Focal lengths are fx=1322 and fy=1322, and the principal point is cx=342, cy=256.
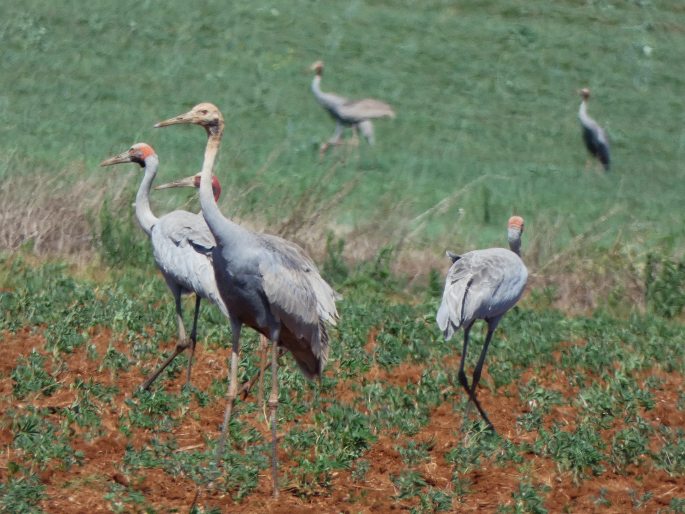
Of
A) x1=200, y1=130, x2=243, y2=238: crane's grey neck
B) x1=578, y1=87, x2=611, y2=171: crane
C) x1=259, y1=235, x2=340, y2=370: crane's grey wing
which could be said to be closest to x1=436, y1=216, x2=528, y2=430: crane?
x1=259, y1=235, x2=340, y2=370: crane's grey wing

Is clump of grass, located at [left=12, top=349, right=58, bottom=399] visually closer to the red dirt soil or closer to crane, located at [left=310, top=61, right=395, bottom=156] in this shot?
the red dirt soil

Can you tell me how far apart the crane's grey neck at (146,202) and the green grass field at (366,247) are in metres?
0.68

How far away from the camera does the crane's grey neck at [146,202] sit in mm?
10234

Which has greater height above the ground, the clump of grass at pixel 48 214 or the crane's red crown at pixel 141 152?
the crane's red crown at pixel 141 152

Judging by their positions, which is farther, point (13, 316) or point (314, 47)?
point (314, 47)

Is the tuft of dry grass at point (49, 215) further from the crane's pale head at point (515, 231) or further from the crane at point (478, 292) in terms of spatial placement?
the crane at point (478, 292)

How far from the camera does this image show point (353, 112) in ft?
70.9

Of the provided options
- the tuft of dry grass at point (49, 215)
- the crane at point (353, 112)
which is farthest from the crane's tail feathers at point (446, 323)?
the crane at point (353, 112)

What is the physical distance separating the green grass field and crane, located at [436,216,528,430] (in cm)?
52

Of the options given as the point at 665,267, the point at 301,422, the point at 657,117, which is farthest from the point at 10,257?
the point at 657,117

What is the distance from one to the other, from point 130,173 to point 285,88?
35.0 ft

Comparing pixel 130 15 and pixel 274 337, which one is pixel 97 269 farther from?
pixel 130 15

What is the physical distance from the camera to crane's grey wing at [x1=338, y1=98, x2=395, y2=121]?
850 inches

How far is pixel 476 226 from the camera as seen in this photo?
17.5 metres
